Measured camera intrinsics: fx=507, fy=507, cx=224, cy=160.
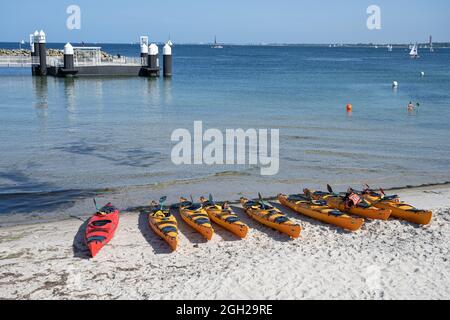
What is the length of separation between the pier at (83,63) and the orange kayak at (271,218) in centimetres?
3728

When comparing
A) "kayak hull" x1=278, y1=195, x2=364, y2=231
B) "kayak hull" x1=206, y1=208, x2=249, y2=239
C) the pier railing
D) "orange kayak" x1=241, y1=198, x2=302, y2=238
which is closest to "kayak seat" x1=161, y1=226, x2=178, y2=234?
"kayak hull" x1=206, y1=208, x2=249, y2=239

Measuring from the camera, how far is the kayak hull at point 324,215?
Result: 11.8 metres

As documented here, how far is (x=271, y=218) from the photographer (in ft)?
39.0

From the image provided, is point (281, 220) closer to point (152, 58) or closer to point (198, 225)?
point (198, 225)

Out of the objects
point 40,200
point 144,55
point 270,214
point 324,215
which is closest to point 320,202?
point 324,215

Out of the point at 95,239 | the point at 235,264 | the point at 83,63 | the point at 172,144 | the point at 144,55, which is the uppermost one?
the point at 144,55

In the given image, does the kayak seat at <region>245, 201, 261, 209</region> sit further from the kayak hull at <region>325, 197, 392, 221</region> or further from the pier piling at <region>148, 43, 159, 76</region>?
the pier piling at <region>148, 43, 159, 76</region>

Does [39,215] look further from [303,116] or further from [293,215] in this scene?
[303,116]

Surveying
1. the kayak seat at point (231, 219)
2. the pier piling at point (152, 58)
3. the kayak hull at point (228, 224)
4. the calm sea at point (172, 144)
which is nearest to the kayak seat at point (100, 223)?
the calm sea at point (172, 144)

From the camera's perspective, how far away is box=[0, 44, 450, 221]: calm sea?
1566 centimetres

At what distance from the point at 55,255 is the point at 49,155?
9.35m

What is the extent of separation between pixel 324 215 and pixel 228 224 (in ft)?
8.02

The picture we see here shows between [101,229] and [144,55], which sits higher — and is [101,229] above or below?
below

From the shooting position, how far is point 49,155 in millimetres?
19047
